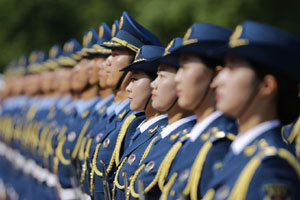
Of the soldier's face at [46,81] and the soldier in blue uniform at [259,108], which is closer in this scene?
the soldier in blue uniform at [259,108]

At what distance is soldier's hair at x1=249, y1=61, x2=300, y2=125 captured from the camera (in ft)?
10.6

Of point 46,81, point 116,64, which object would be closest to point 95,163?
point 116,64

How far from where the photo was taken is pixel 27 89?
1291 centimetres

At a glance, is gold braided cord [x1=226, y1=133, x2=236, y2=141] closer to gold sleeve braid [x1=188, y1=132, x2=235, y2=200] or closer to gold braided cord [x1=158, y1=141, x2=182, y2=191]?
gold sleeve braid [x1=188, y1=132, x2=235, y2=200]

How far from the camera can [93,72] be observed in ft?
24.5

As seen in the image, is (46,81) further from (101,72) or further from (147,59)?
(147,59)

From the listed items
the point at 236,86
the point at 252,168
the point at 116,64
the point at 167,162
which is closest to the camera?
the point at 252,168

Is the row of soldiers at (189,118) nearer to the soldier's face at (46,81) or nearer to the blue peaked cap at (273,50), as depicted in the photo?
the blue peaked cap at (273,50)

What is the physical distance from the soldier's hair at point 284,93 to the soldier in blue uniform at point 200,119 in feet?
1.35

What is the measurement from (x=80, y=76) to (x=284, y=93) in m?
4.62

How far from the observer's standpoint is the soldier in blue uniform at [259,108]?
123 inches

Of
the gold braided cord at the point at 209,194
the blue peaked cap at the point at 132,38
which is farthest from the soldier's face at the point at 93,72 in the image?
the gold braided cord at the point at 209,194

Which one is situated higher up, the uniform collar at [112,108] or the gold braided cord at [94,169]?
the uniform collar at [112,108]

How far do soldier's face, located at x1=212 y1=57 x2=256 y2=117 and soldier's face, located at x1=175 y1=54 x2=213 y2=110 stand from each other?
1.50ft
